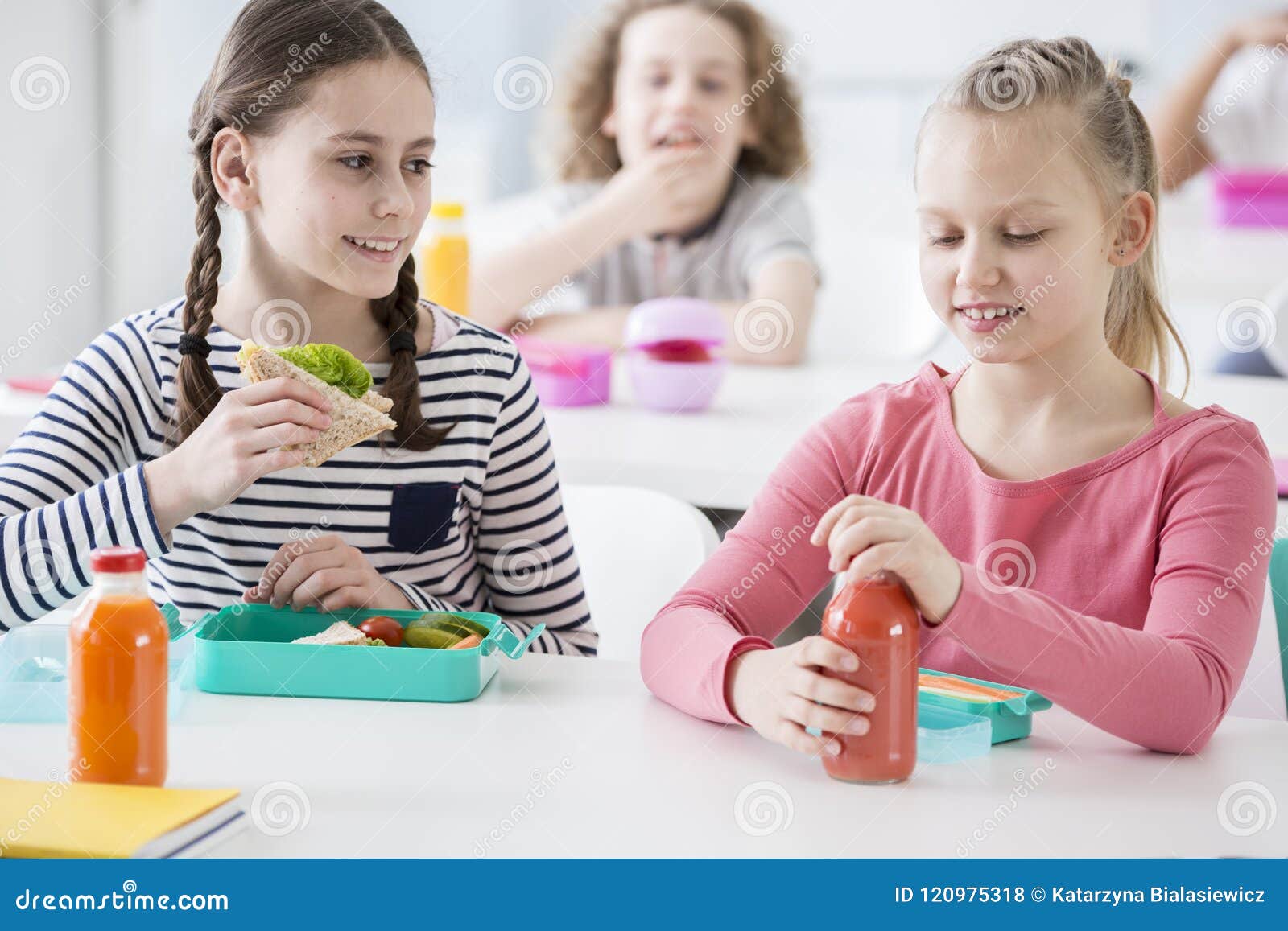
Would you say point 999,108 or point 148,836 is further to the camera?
point 999,108

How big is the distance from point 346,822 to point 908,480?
0.63m

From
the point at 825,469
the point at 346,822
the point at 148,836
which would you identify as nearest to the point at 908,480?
the point at 825,469

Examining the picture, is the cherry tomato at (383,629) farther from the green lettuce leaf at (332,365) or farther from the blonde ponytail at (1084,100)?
the blonde ponytail at (1084,100)

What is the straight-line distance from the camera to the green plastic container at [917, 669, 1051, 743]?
40.3 inches

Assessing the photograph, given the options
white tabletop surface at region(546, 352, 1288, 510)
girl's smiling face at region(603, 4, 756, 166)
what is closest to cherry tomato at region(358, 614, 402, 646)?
white tabletop surface at region(546, 352, 1288, 510)

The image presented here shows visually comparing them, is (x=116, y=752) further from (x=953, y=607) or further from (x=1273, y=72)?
(x=1273, y=72)

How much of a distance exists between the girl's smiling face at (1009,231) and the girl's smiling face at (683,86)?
5.53 ft

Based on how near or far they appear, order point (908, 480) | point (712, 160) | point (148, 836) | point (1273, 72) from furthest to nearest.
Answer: point (1273, 72) → point (712, 160) → point (908, 480) → point (148, 836)

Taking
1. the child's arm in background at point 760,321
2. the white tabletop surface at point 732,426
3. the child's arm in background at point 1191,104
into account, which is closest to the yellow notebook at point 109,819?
the white tabletop surface at point 732,426

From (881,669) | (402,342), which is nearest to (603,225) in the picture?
(402,342)

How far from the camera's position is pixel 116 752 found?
0.88 m

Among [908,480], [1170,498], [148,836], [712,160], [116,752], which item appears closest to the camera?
[148,836]

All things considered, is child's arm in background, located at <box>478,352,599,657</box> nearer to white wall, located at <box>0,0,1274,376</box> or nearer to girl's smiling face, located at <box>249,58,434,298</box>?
girl's smiling face, located at <box>249,58,434,298</box>
